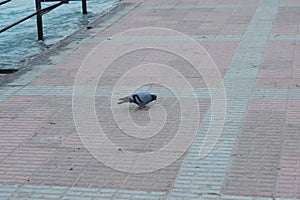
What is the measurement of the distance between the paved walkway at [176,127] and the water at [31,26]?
0.66m

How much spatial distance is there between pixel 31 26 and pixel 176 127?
7042mm

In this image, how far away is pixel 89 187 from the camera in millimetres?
4746

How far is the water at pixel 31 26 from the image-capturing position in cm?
1009

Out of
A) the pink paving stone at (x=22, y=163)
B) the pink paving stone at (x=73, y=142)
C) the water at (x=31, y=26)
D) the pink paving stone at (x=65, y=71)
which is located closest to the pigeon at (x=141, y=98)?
the pink paving stone at (x=73, y=142)

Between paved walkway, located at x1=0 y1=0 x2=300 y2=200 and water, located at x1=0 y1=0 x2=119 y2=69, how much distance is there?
0.66m

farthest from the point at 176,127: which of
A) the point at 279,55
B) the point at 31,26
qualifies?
the point at 31,26

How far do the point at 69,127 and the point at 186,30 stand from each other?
479cm

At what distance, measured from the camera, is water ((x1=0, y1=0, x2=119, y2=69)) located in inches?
397

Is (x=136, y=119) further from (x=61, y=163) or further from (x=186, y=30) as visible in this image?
(x=186, y=30)

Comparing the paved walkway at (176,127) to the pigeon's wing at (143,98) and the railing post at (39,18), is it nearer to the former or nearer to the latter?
the pigeon's wing at (143,98)

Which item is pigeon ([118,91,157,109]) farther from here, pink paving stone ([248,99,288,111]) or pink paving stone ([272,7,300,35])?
pink paving stone ([272,7,300,35])

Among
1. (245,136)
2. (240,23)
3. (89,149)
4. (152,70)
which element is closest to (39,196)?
(89,149)

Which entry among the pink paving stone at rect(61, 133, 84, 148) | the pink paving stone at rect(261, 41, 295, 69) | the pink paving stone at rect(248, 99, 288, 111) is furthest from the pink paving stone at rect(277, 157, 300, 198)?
the pink paving stone at rect(261, 41, 295, 69)

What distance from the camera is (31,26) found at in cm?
1235
